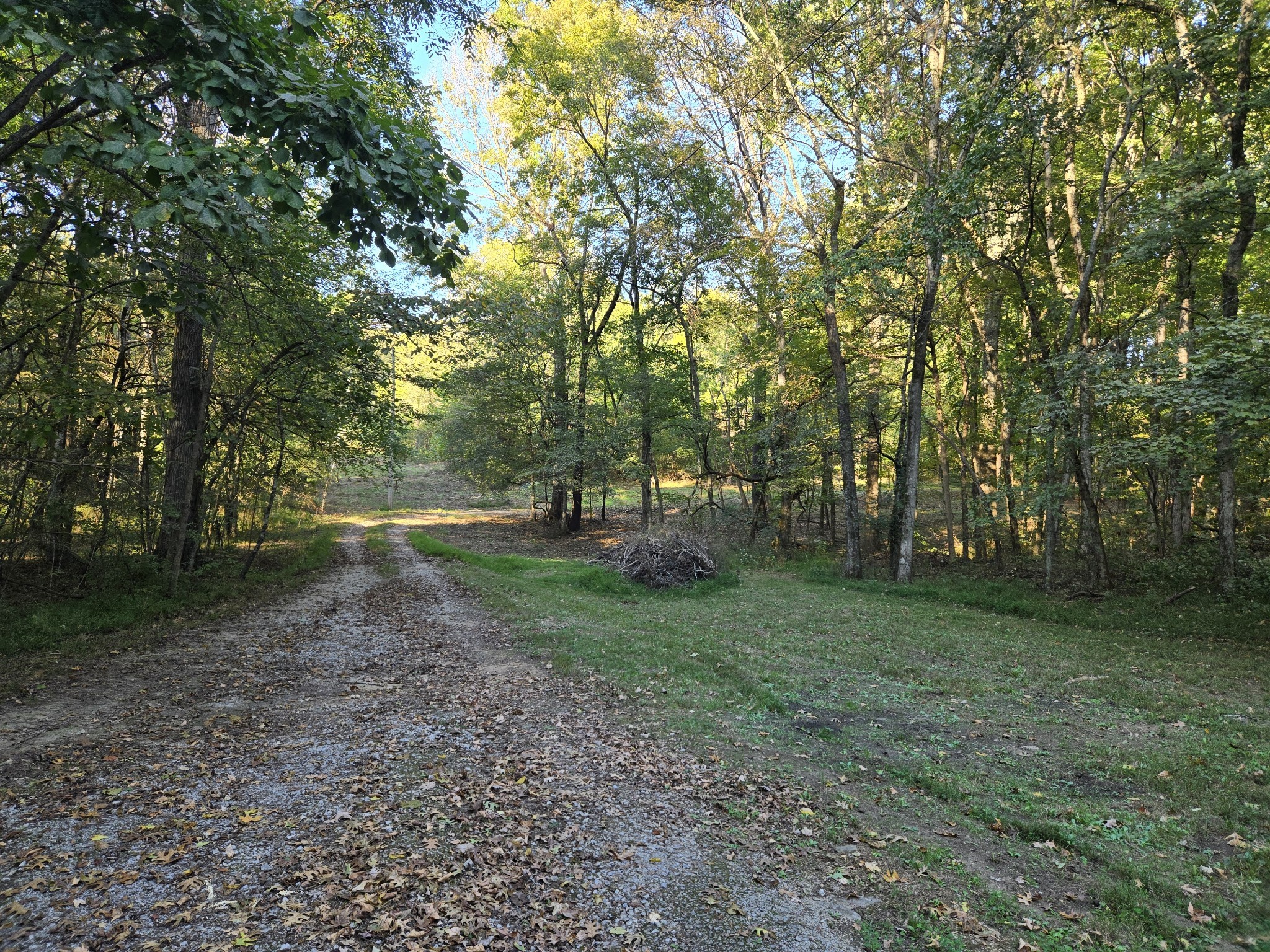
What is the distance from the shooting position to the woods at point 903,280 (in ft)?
36.8

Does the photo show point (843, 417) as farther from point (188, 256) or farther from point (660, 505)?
point (188, 256)

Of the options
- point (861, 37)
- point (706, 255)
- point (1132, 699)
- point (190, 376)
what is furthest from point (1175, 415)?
point (190, 376)

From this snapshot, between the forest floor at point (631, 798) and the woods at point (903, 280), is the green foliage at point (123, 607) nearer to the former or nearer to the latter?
the forest floor at point (631, 798)

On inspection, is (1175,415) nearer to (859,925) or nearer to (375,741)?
(859,925)

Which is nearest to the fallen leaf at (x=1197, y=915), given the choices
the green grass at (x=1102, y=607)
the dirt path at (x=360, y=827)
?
the dirt path at (x=360, y=827)

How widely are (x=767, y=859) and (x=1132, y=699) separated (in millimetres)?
6601

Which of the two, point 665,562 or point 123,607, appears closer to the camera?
point 123,607

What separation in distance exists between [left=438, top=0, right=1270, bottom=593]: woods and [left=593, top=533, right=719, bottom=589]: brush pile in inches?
206

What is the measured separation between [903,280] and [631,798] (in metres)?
18.4

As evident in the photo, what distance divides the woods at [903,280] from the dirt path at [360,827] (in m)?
8.00

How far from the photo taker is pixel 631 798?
5133 millimetres

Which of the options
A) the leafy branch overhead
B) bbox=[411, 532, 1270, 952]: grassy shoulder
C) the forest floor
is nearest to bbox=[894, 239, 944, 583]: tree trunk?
bbox=[411, 532, 1270, 952]: grassy shoulder

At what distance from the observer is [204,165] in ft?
12.0

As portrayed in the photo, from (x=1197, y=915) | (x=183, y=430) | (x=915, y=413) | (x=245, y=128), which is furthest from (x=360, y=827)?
(x=915, y=413)
